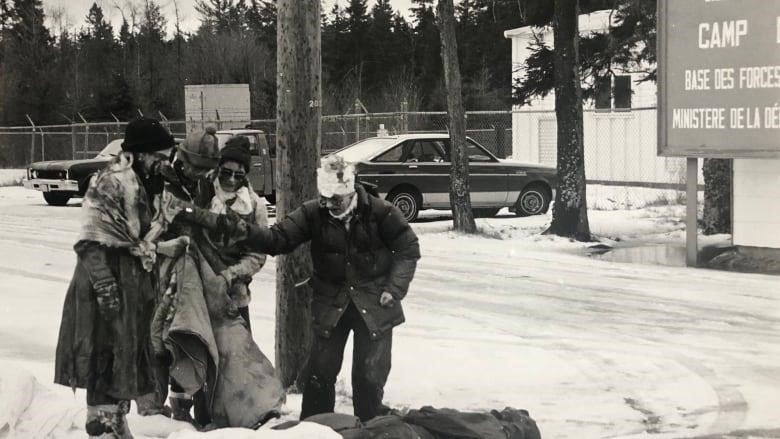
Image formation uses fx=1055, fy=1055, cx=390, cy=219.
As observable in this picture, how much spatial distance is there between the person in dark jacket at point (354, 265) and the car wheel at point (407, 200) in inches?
449

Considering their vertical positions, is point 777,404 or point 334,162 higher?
point 334,162

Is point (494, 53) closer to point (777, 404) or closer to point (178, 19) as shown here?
point (178, 19)

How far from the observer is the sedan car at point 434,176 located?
678 inches

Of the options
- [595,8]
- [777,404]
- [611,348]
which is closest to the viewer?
[777,404]

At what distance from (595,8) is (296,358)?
15663mm

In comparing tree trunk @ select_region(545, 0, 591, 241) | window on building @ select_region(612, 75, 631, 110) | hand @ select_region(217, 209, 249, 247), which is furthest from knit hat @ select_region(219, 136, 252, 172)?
window on building @ select_region(612, 75, 631, 110)

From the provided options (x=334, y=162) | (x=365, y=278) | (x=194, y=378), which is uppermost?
(x=334, y=162)

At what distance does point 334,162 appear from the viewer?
5.42 meters

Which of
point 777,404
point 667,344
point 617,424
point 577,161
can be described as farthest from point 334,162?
point 577,161

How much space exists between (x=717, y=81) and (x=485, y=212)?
7797 millimetres

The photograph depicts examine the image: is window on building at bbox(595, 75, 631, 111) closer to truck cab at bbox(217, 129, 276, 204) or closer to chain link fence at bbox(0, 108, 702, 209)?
chain link fence at bbox(0, 108, 702, 209)

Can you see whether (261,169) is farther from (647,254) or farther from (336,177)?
(336,177)

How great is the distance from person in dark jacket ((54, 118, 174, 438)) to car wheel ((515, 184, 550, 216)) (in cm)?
1368

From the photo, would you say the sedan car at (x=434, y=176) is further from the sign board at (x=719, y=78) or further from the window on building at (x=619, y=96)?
the window on building at (x=619, y=96)
